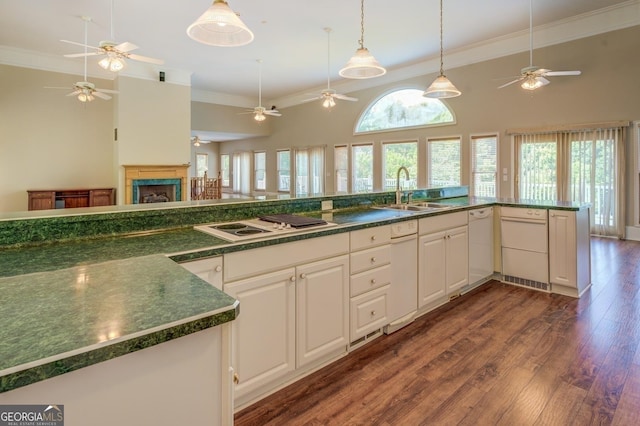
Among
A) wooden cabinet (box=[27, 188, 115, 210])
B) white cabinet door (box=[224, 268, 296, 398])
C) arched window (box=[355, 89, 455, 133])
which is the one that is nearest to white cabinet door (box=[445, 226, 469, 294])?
white cabinet door (box=[224, 268, 296, 398])

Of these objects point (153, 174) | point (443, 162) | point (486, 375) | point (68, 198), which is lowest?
point (486, 375)

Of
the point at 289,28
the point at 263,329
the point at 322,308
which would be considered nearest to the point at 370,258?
the point at 322,308

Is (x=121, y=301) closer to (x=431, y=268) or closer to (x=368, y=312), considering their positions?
(x=368, y=312)

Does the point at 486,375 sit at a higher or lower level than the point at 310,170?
lower

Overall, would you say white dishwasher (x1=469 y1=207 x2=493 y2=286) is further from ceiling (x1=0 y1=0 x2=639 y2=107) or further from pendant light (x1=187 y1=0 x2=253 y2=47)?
ceiling (x1=0 y1=0 x2=639 y2=107)

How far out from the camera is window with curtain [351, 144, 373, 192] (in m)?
9.55

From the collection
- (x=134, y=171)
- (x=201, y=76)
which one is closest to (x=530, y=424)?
(x=134, y=171)


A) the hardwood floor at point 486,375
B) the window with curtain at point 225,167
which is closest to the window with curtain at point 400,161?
the hardwood floor at point 486,375

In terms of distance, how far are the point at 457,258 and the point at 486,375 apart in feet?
4.53

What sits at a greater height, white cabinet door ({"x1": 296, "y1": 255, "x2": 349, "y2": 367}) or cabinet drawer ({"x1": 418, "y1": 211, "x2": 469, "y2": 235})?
cabinet drawer ({"x1": 418, "y1": 211, "x2": 469, "y2": 235})

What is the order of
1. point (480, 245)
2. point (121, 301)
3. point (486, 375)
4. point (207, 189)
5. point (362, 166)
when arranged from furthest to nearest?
1. point (362, 166)
2. point (207, 189)
3. point (480, 245)
4. point (486, 375)
5. point (121, 301)

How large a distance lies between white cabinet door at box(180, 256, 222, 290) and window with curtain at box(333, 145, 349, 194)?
8.56 m

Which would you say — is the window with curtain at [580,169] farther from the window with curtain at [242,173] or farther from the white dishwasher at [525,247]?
the window with curtain at [242,173]

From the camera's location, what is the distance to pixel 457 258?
3447 millimetres
